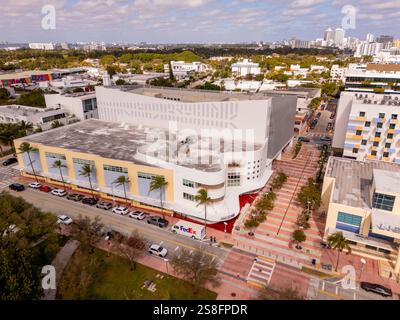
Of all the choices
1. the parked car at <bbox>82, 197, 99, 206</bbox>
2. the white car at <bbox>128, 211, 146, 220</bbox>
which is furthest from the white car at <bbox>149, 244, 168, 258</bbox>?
the parked car at <bbox>82, 197, 99, 206</bbox>

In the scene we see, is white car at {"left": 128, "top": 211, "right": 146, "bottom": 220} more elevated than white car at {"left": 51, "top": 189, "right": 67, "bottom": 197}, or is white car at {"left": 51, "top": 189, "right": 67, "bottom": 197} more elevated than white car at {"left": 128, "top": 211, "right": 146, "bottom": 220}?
white car at {"left": 51, "top": 189, "right": 67, "bottom": 197}

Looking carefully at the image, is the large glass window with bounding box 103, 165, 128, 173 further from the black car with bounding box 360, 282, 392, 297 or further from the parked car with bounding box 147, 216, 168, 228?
the black car with bounding box 360, 282, 392, 297

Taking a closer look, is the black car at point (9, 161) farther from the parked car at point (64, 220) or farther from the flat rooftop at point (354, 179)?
the flat rooftop at point (354, 179)

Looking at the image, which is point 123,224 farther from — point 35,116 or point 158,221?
point 35,116

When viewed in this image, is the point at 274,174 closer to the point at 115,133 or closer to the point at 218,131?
the point at 218,131

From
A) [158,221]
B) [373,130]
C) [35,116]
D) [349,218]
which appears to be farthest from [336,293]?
[35,116]

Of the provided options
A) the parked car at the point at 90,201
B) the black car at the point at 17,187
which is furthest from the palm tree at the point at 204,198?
the black car at the point at 17,187
